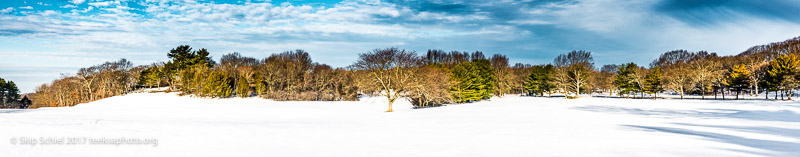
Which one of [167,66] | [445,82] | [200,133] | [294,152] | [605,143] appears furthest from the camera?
[167,66]

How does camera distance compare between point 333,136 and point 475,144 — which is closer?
point 475,144

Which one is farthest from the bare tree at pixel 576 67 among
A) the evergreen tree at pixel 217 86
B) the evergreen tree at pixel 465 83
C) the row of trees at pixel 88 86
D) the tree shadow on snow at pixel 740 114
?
the row of trees at pixel 88 86

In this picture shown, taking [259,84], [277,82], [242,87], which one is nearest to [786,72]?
[277,82]

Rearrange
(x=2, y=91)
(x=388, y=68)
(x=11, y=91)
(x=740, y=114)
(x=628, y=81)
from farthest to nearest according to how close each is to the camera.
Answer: (x=11, y=91), (x=2, y=91), (x=628, y=81), (x=388, y=68), (x=740, y=114)

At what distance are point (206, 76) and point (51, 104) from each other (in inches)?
1212

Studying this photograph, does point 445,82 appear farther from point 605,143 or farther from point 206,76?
point 206,76

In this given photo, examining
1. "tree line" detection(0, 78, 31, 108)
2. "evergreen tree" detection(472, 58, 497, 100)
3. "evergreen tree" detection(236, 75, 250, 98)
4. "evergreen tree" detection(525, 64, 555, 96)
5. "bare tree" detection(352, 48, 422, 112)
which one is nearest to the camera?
"bare tree" detection(352, 48, 422, 112)

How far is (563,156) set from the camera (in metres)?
9.14

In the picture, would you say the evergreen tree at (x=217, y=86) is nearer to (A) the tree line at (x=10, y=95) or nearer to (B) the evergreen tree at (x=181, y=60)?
(B) the evergreen tree at (x=181, y=60)

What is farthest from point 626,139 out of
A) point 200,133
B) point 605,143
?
point 200,133

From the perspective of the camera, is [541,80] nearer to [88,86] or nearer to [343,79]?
[343,79]

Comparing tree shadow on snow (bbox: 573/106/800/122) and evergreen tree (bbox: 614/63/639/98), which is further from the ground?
evergreen tree (bbox: 614/63/639/98)

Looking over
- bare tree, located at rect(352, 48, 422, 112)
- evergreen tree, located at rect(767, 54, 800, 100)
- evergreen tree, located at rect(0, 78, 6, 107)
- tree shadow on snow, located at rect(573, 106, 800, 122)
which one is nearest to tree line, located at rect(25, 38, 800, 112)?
evergreen tree, located at rect(767, 54, 800, 100)

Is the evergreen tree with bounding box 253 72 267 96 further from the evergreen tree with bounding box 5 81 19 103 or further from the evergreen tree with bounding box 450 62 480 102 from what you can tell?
the evergreen tree with bounding box 5 81 19 103
